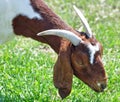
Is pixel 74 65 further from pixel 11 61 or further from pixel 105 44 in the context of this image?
pixel 105 44

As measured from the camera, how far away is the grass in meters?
6.11

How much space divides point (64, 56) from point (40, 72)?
4.11ft

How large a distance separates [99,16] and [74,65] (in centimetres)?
439

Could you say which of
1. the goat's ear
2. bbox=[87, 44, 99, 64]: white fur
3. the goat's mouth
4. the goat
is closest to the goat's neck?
the goat

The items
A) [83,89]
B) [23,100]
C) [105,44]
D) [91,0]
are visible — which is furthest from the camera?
[91,0]

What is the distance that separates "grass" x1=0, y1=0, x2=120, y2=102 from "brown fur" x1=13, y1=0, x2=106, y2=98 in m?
0.54

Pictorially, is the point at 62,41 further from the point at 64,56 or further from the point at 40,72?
the point at 40,72

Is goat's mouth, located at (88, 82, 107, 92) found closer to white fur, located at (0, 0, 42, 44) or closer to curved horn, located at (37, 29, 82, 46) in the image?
curved horn, located at (37, 29, 82, 46)

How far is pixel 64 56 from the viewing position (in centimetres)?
548

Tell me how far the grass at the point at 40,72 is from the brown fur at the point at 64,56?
54cm

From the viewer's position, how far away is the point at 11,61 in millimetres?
6934

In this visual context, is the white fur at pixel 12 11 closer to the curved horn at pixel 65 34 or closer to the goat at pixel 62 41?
the goat at pixel 62 41

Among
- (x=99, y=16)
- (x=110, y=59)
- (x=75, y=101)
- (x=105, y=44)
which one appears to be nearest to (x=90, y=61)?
(x=75, y=101)

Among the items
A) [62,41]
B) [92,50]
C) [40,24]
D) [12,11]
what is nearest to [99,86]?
[92,50]
